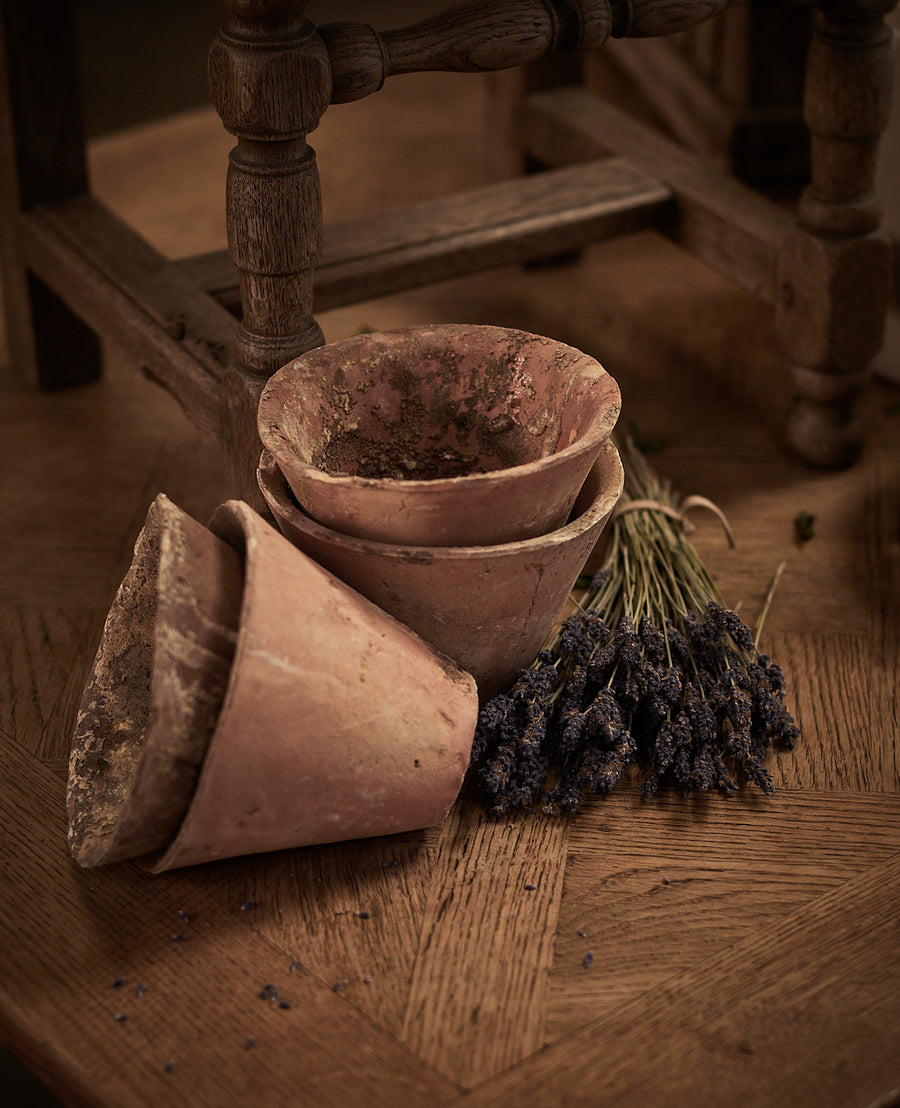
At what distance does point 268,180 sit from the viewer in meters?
1.62

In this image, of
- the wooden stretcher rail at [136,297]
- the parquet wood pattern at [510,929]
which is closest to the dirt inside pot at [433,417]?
the wooden stretcher rail at [136,297]

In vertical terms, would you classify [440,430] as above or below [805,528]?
above

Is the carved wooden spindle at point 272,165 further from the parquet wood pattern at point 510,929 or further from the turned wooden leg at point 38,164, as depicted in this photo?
the turned wooden leg at point 38,164

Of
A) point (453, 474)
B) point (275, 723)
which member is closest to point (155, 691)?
point (275, 723)

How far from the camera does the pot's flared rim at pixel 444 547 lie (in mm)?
1478

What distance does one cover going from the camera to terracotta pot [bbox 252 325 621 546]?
4.85 feet

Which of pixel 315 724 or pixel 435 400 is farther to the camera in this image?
pixel 435 400

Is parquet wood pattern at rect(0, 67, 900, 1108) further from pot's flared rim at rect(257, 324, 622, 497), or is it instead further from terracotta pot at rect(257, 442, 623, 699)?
pot's flared rim at rect(257, 324, 622, 497)

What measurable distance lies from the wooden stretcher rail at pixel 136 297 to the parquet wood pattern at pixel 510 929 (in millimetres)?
324

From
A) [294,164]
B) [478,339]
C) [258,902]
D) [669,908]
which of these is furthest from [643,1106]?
[294,164]

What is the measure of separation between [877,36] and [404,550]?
1163mm

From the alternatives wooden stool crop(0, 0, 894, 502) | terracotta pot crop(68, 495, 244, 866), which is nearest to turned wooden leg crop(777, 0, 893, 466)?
wooden stool crop(0, 0, 894, 502)

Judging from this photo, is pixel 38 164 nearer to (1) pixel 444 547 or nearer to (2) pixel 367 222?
(2) pixel 367 222

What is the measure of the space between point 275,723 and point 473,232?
3.86 feet
